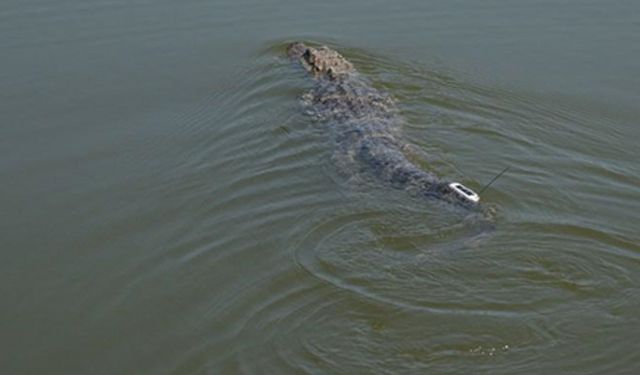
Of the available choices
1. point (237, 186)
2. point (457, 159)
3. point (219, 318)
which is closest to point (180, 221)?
point (237, 186)

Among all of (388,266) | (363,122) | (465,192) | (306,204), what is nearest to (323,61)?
(363,122)

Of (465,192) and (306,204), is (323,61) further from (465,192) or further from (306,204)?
(465,192)

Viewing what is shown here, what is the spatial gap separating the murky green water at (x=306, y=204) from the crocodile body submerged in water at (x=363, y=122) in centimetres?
18

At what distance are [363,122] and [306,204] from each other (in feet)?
5.56

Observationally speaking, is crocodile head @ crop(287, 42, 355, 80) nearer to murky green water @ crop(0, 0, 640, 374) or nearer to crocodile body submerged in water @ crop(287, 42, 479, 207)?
crocodile body submerged in water @ crop(287, 42, 479, 207)

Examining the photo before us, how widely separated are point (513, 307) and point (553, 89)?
3667mm

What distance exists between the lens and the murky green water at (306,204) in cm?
558

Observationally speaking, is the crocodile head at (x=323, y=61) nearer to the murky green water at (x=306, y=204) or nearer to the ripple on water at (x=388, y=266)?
the murky green water at (x=306, y=204)

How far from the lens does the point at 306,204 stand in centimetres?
696

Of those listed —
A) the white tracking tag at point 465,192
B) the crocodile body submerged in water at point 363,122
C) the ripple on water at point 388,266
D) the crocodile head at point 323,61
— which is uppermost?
the crocodile head at point 323,61

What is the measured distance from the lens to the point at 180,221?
22.5ft

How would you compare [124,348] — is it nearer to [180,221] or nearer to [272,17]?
[180,221]

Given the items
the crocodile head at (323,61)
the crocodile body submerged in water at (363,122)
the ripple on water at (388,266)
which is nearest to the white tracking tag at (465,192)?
the crocodile body submerged in water at (363,122)

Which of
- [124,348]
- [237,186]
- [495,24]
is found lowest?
[124,348]
